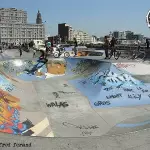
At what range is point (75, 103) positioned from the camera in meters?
11.0

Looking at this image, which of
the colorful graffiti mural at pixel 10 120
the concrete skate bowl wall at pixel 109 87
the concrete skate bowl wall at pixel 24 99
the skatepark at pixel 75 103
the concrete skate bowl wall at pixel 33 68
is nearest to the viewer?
the skatepark at pixel 75 103

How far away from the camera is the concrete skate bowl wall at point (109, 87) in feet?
37.0

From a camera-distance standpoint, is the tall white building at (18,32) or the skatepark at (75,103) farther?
the tall white building at (18,32)

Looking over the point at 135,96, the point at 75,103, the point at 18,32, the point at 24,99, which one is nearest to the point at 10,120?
the point at 24,99

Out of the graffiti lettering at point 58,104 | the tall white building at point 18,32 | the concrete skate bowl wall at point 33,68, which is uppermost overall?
the tall white building at point 18,32

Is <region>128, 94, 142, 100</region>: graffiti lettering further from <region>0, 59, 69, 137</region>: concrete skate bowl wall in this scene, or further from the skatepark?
<region>0, 59, 69, 137</region>: concrete skate bowl wall

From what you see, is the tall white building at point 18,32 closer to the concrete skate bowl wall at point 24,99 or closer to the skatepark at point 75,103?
the concrete skate bowl wall at point 24,99

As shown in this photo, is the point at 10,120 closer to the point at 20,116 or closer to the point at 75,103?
the point at 20,116

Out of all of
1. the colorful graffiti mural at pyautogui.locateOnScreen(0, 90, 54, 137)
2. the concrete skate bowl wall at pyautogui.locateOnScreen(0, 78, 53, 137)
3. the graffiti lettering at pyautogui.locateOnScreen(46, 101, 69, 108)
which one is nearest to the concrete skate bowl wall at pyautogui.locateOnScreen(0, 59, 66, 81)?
the concrete skate bowl wall at pyautogui.locateOnScreen(0, 78, 53, 137)

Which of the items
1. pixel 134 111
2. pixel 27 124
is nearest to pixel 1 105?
pixel 27 124

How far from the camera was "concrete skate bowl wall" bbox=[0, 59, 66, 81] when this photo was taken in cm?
1523

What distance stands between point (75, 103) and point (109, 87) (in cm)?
206

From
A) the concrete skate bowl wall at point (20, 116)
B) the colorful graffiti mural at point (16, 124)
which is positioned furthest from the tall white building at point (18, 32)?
the colorful graffiti mural at point (16, 124)

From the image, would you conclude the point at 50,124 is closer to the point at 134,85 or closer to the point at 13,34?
the point at 134,85
